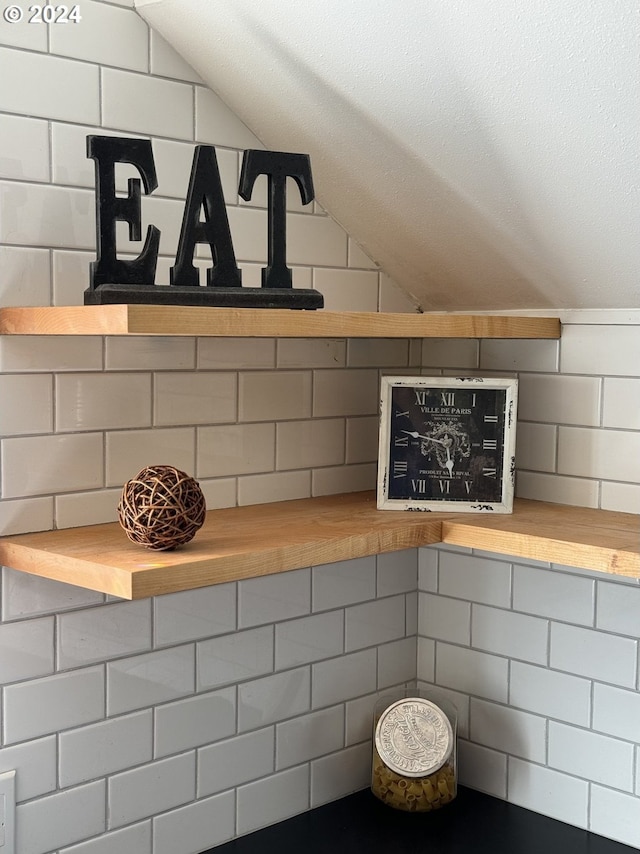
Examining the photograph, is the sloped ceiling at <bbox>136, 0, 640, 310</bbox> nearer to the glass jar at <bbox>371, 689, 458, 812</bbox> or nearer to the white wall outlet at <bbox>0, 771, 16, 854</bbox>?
the glass jar at <bbox>371, 689, 458, 812</bbox>

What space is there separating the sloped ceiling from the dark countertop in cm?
91

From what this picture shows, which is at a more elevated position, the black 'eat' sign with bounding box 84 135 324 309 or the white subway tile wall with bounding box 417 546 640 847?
the black 'eat' sign with bounding box 84 135 324 309

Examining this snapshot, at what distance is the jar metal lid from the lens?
1.81 m

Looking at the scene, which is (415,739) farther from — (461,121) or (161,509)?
(461,121)

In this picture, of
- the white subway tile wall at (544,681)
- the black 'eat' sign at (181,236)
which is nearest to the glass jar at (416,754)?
the white subway tile wall at (544,681)

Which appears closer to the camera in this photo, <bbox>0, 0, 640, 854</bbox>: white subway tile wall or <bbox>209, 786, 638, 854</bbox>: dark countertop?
<bbox>0, 0, 640, 854</bbox>: white subway tile wall

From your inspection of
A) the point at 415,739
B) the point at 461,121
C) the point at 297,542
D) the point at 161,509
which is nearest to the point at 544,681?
the point at 415,739

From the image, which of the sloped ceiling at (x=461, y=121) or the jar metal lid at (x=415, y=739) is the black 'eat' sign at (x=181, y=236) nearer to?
the sloped ceiling at (x=461, y=121)

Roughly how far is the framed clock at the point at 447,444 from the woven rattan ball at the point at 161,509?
479 mm

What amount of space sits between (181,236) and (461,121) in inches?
16.7

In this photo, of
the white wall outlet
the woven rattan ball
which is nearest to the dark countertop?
the white wall outlet

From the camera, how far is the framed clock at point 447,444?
168cm

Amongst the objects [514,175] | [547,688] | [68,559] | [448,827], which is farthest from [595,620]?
[68,559]

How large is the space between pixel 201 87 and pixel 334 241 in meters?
0.36
